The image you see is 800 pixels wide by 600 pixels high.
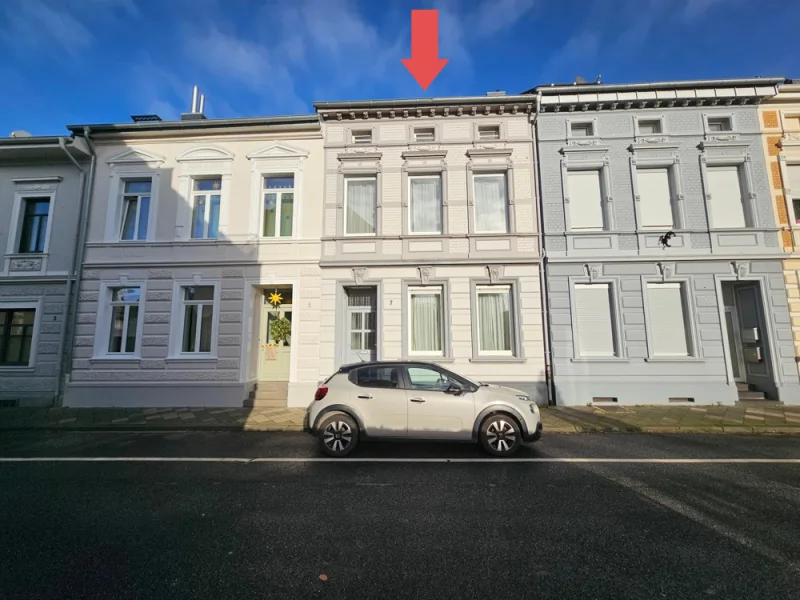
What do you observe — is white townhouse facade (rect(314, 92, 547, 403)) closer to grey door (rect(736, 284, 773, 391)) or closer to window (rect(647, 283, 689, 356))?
window (rect(647, 283, 689, 356))

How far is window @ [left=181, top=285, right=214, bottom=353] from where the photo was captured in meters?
11.0

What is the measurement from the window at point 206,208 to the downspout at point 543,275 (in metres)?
10.4

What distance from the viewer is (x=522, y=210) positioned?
11039 millimetres

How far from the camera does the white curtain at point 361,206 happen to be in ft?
37.4

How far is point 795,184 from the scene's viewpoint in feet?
35.4

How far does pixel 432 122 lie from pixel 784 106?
11.0m

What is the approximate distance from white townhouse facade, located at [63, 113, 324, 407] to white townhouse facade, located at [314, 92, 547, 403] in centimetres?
81

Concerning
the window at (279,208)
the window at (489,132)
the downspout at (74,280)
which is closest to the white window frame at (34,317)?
the downspout at (74,280)

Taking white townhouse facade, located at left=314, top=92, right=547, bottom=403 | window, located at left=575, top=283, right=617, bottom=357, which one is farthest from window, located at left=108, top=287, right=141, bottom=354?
window, located at left=575, top=283, right=617, bottom=357

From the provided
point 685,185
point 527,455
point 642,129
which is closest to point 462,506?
point 527,455

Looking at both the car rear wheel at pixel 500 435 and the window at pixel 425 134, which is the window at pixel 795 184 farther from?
the car rear wheel at pixel 500 435

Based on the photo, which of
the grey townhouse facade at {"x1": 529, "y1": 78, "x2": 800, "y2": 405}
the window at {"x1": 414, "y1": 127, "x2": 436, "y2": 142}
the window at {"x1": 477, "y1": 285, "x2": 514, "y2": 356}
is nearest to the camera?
the grey townhouse facade at {"x1": 529, "y1": 78, "x2": 800, "y2": 405}

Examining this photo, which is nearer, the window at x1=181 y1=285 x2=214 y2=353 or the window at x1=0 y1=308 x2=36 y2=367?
the window at x1=181 y1=285 x2=214 y2=353

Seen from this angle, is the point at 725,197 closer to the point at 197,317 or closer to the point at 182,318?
the point at 197,317
